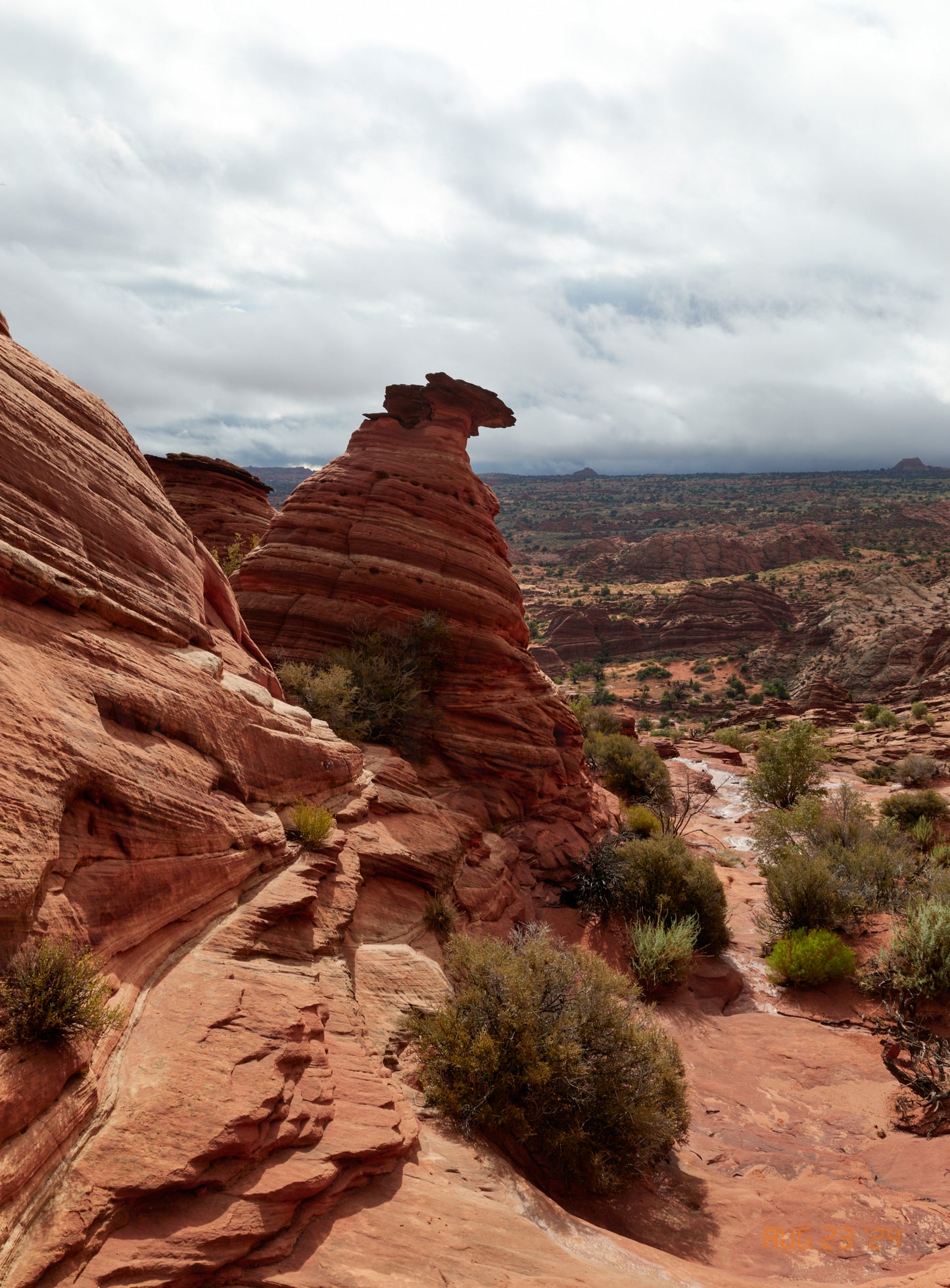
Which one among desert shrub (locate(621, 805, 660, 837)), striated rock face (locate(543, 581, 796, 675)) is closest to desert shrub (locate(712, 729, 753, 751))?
desert shrub (locate(621, 805, 660, 837))

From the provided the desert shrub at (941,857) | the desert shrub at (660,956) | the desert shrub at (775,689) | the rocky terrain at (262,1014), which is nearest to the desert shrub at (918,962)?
the rocky terrain at (262,1014)

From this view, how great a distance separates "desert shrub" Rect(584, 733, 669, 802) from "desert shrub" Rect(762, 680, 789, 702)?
1151 inches

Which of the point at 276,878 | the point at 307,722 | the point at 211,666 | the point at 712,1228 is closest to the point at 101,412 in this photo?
the point at 211,666

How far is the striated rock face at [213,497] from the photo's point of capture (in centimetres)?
2418

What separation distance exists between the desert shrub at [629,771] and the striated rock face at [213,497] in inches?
614

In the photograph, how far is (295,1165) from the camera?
431 cm

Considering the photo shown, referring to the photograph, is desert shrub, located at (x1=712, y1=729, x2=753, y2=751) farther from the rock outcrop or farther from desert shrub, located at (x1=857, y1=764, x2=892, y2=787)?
the rock outcrop

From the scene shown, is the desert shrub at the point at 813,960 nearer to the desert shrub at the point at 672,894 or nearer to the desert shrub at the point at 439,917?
the desert shrub at the point at 672,894

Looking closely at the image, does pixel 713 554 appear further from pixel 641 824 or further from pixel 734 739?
pixel 641 824

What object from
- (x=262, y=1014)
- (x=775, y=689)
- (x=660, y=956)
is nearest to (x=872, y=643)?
(x=775, y=689)

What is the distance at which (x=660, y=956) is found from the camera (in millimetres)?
11438

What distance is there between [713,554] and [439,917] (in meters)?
88.6

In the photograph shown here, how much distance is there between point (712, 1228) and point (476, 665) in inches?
436

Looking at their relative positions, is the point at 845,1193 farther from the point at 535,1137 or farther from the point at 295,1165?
the point at 295,1165
